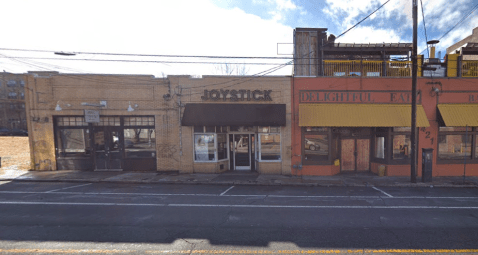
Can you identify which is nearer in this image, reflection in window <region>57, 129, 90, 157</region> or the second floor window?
reflection in window <region>57, 129, 90, 157</region>

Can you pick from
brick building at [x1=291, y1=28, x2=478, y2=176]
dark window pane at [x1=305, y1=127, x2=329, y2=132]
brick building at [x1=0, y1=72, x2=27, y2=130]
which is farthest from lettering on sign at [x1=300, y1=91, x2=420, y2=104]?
brick building at [x1=0, y1=72, x2=27, y2=130]

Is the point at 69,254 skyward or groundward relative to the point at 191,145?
groundward

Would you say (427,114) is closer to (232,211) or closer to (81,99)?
(232,211)

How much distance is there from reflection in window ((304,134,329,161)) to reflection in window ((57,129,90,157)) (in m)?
13.4

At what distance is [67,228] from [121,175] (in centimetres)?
654

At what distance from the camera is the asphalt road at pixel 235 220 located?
471 cm

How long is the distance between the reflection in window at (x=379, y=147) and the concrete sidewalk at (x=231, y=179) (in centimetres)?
131

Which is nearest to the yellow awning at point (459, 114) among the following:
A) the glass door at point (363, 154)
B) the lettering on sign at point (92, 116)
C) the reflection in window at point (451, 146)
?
the reflection in window at point (451, 146)

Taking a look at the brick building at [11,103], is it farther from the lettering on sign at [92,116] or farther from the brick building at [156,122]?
the lettering on sign at [92,116]

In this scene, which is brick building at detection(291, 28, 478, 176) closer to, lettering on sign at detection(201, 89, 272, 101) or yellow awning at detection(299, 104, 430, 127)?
yellow awning at detection(299, 104, 430, 127)

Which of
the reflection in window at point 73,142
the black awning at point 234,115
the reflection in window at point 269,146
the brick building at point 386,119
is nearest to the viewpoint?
the brick building at point 386,119

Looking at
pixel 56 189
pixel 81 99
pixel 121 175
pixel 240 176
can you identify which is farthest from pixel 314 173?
pixel 81 99

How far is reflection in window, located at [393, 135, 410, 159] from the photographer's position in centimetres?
1178

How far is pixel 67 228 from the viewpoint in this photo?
18.4ft
